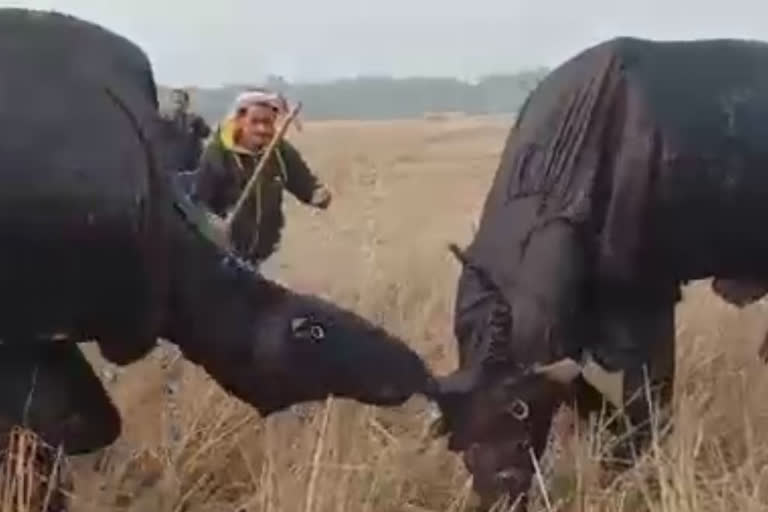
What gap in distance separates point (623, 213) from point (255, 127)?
91.5 inches

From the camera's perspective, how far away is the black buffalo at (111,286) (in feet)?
19.9

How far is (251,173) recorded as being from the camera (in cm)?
900

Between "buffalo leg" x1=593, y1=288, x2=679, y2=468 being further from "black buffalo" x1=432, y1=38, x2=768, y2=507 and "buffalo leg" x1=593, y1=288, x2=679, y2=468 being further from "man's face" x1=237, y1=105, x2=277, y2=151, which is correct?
"man's face" x1=237, y1=105, x2=277, y2=151

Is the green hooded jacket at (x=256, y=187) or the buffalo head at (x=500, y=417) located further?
the green hooded jacket at (x=256, y=187)

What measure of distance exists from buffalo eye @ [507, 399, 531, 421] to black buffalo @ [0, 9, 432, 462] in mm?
370

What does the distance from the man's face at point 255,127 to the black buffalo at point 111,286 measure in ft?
8.53

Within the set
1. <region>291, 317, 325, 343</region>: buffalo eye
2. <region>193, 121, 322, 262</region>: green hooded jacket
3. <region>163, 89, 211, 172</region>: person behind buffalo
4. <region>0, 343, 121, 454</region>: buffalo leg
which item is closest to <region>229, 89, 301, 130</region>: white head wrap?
<region>193, 121, 322, 262</region>: green hooded jacket

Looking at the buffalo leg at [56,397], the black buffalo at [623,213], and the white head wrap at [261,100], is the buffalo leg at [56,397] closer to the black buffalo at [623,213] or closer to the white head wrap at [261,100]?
the black buffalo at [623,213]

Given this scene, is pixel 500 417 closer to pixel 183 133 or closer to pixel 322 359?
pixel 322 359

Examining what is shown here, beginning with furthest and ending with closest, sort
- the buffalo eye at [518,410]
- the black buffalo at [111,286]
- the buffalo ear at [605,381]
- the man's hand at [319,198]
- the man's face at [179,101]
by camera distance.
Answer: the man's hand at [319,198]
the man's face at [179,101]
the buffalo ear at [605,381]
the buffalo eye at [518,410]
the black buffalo at [111,286]

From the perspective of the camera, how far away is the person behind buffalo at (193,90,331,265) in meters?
8.83

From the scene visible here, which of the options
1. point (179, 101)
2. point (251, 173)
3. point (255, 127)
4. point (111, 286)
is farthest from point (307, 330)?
point (255, 127)

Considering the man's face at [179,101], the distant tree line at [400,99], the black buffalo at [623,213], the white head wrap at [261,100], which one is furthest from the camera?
the distant tree line at [400,99]

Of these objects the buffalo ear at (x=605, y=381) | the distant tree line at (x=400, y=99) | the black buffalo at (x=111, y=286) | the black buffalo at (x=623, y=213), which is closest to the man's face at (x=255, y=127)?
the black buffalo at (x=623, y=213)
